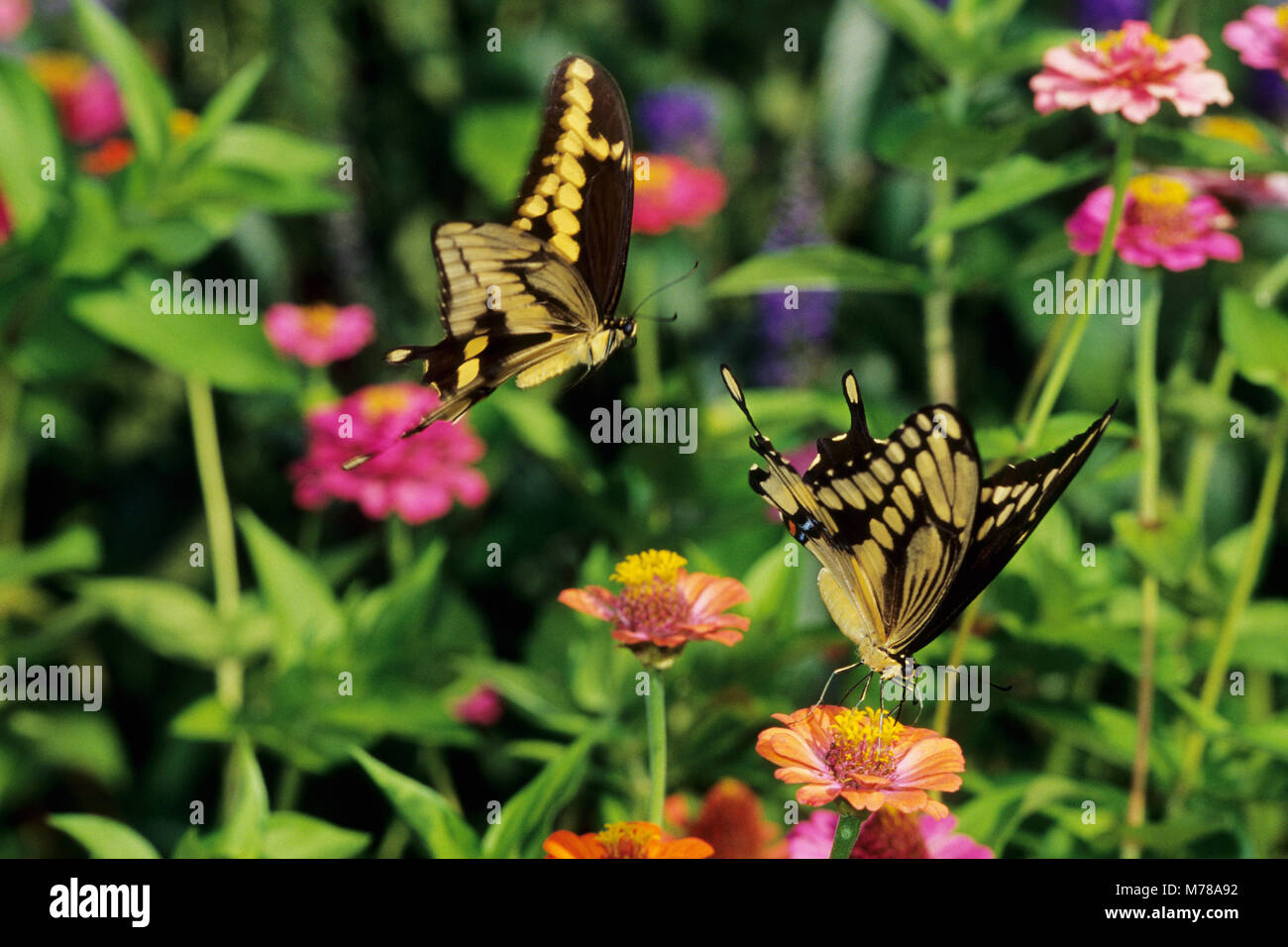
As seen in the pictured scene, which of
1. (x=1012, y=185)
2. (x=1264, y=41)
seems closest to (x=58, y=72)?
(x=1012, y=185)

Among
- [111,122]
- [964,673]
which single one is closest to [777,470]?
[964,673]

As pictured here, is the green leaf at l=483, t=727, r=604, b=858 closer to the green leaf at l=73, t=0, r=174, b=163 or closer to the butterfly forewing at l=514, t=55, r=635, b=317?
the butterfly forewing at l=514, t=55, r=635, b=317

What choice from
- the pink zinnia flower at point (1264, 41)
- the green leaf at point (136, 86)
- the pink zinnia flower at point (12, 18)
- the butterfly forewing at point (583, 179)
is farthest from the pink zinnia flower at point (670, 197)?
the pink zinnia flower at point (12, 18)

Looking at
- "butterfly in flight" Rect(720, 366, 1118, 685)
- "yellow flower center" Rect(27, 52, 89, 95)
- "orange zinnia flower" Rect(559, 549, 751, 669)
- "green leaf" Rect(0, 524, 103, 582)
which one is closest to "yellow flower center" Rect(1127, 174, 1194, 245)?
"butterfly in flight" Rect(720, 366, 1118, 685)

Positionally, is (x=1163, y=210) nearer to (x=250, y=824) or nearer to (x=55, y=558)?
(x=250, y=824)

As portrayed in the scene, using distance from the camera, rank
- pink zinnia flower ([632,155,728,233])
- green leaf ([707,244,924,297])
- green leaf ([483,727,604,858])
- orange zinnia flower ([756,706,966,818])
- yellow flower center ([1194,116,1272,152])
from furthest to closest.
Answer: pink zinnia flower ([632,155,728,233])
yellow flower center ([1194,116,1272,152])
green leaf ([707,244,924,297])
green leaf ([483,727,604,858])
orange zinnia flower ([756,706,966,818])

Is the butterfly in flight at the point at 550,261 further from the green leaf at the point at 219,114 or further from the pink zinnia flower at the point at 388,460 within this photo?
the green leaf at the point at 219,114
